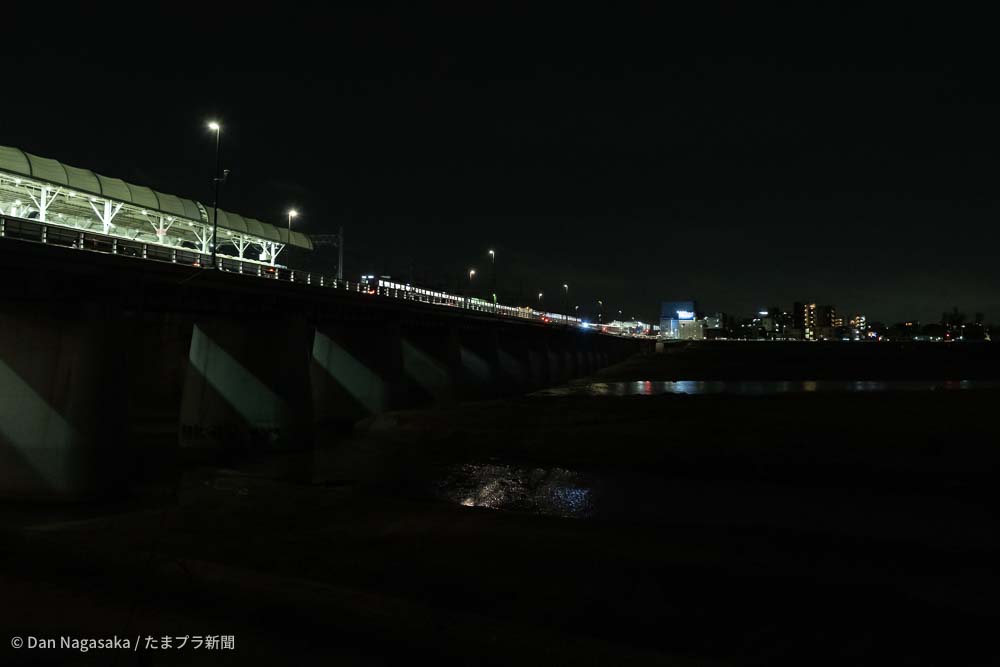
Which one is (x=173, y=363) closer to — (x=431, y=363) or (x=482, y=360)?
(x=431, y=363)

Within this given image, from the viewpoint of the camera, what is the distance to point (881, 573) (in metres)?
14.3

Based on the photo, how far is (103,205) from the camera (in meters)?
39.3

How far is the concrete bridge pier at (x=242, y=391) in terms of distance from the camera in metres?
31.6

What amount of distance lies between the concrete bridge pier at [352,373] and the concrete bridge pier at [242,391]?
11.2 meters

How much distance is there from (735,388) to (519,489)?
65.1 meters

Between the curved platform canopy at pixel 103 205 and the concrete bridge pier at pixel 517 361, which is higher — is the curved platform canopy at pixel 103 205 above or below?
above

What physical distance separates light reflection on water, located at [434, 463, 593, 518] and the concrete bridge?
10980mm

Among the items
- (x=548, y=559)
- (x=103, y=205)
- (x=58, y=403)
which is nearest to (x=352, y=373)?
(x=103, y=205)

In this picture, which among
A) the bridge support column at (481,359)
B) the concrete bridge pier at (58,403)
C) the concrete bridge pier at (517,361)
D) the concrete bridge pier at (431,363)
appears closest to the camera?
the concrete bridge pier at (58,403)

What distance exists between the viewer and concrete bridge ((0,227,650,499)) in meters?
20.5

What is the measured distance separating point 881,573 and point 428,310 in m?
43.4

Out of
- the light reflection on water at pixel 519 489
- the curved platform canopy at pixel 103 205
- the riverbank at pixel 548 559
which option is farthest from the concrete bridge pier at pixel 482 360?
the light reflection on water at pixel 519 489

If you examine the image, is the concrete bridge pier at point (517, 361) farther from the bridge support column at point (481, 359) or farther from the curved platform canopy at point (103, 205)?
the curved platform canopy at point (103, 205)

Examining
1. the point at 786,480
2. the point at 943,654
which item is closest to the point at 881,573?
the point at 943,654
